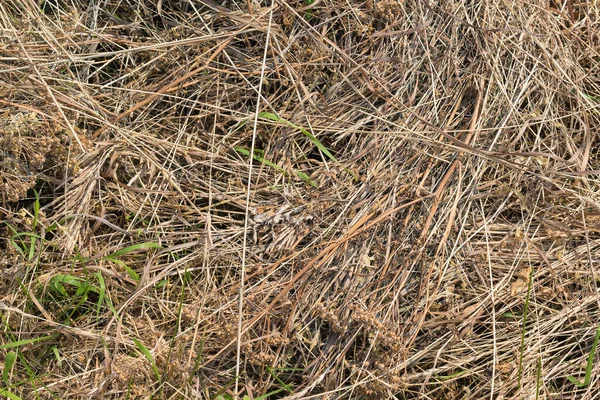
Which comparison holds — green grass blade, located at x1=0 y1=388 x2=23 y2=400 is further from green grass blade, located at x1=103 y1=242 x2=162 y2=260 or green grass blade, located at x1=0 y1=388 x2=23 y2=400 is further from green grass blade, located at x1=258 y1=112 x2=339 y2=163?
green grass blade, located at x1=258 y1=112 x2=339 y2=163

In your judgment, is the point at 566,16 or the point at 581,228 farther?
the point at 566,16

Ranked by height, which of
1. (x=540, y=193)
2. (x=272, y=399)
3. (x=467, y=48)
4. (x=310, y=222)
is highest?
(x=467, y=48)

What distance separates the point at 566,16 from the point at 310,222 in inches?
47.4

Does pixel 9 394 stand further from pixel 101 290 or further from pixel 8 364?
pixel 101 290

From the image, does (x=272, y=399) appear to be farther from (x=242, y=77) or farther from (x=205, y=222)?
(x=242, y=77)

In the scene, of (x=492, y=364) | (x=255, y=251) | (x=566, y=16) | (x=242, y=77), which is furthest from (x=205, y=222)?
(x=566, y=16)

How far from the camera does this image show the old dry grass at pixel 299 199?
1.99 metres

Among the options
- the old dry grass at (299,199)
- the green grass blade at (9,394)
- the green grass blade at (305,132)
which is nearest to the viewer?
the green grass blade at (9,394)

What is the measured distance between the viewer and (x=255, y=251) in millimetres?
2123

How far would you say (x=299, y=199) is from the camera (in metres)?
2.20

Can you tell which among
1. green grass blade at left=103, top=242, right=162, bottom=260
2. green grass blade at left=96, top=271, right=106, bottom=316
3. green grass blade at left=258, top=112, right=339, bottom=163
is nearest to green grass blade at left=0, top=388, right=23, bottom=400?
green grass blade at left=96, top=271, right=106, bottom=316

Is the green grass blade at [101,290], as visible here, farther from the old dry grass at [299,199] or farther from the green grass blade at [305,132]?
the green grass blade at [305,132]

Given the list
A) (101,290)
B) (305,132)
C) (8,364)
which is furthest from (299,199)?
(8,364)

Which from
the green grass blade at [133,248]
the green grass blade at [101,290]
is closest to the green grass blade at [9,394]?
the green grass blade at [101,290]
